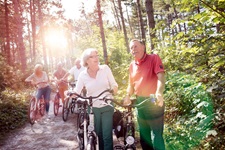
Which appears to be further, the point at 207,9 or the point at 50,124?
the point at 50,124

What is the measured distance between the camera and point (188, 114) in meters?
5.59

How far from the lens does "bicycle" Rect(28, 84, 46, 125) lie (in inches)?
361

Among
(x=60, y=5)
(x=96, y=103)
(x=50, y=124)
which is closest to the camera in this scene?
(x=96, y=103)

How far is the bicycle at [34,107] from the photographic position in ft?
30.1

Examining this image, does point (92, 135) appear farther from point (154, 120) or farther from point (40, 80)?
point (40, 80)

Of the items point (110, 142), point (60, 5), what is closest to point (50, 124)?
point (110, 142)

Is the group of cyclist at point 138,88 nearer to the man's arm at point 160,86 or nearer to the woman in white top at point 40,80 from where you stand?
the man's arm at point 160,86

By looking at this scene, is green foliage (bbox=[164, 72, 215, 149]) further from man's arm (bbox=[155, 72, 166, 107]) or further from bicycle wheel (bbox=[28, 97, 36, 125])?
bicycle wheel (bbox=[28, 97, 36, 125])

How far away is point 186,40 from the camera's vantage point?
3732 millimetres

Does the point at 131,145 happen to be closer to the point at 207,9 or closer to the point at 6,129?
the point at 207,9

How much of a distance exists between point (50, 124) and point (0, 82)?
5.61m

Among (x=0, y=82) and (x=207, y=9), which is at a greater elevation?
(x=207, y=9)

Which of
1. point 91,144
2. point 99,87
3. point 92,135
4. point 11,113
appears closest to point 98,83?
point 99,87

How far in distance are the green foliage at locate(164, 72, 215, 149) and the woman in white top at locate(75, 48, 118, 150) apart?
4.55ft
